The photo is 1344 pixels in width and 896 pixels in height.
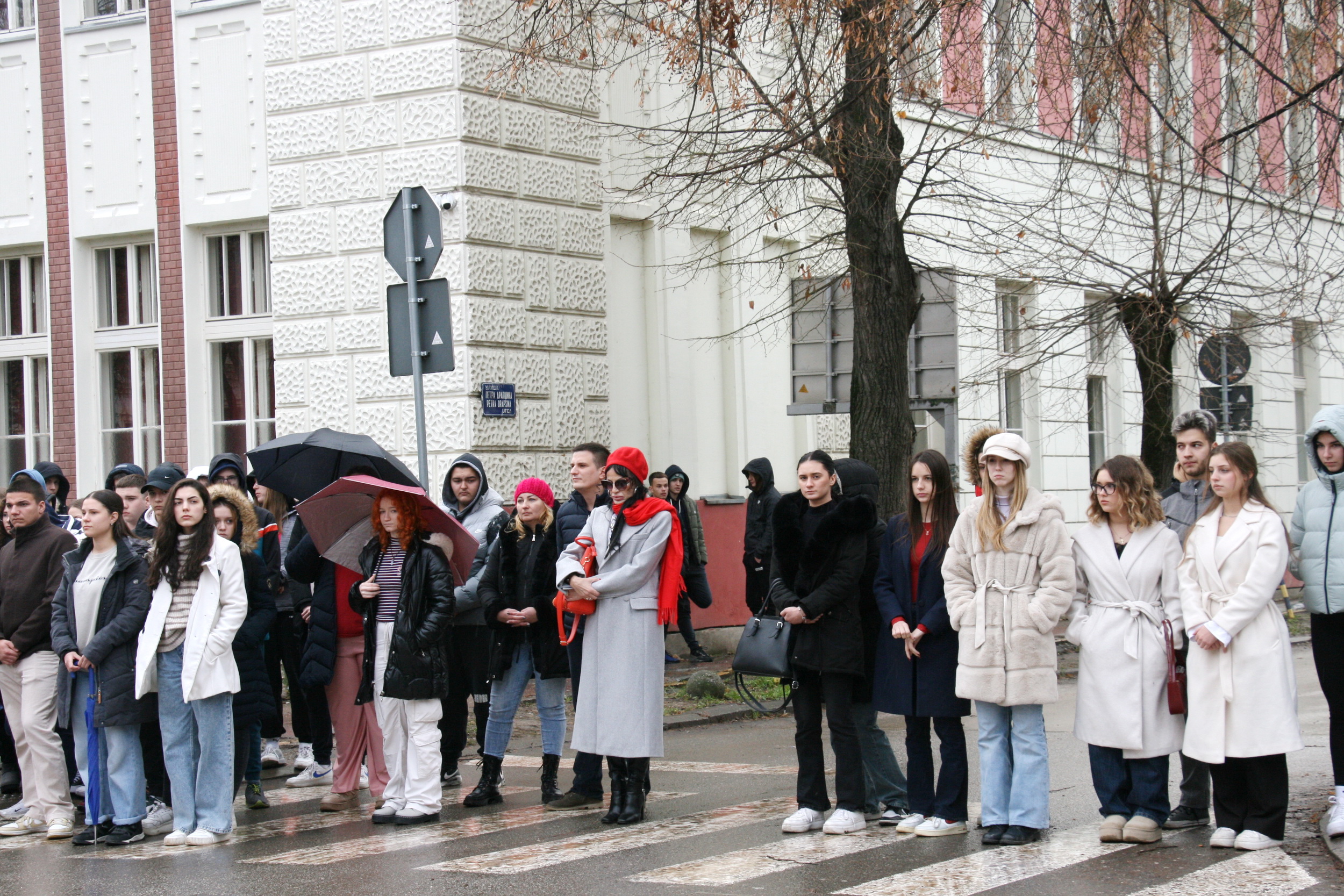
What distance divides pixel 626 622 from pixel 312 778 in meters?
2.98

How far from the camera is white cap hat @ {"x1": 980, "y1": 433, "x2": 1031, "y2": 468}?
25.7 ft

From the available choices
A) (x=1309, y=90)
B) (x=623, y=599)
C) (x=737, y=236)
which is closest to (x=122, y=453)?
(x=737, y=236)

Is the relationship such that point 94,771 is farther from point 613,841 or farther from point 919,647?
point 919,647

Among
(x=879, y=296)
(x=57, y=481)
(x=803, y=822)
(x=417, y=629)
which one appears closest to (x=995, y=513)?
(x=803, y=822)

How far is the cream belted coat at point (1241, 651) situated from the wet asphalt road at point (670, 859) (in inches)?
19.5

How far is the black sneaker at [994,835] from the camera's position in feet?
25.2

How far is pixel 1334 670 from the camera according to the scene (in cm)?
782

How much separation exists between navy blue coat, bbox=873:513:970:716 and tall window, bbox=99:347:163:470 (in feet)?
33.8

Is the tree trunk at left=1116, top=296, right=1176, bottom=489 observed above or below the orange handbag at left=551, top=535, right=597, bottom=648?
above

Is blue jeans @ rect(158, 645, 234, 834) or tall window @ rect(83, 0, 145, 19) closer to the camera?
blue jeans @ rect(158, 645, 234, 834)

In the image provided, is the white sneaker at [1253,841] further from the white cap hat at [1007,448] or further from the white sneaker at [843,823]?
the white cap hat at [1007,448]

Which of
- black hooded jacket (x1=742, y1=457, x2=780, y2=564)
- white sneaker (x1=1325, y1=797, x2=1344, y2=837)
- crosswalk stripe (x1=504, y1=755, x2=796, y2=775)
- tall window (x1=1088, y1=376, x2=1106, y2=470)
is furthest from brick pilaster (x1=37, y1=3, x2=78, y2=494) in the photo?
tall window (x1=1088, y1=376, x2=1106, y2=470)

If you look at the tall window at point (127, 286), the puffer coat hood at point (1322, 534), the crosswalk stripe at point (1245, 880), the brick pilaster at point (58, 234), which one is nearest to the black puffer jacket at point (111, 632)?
the crosswalk stripe at point (1245, 880)

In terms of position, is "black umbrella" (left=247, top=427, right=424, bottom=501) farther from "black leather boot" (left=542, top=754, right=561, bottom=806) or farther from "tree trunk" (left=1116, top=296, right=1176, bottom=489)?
"tree trunk" (left=1116, top=296, right=1176, bottom=489)
